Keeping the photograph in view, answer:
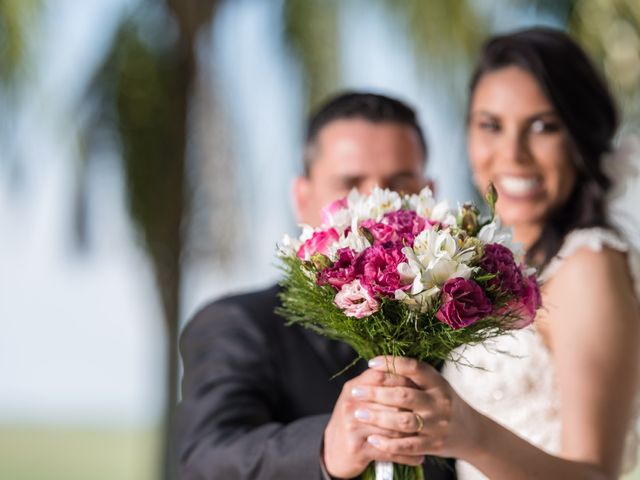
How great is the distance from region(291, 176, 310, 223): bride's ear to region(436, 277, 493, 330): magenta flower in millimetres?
1539

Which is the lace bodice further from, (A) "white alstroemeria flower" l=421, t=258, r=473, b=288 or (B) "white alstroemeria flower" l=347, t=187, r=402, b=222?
(A) "white alstroemeria flower" l=421, t=258, r=473, b=288

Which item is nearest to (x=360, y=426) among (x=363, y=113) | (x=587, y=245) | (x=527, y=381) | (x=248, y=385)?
(x=248, y=385)

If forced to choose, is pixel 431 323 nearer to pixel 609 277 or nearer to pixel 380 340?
pixel 380 340

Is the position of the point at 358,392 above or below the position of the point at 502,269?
below

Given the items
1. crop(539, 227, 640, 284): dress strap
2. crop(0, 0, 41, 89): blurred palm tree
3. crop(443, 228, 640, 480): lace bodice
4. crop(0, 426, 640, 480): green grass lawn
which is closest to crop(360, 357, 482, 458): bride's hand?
crop(443, 228, 640, 480): lace bodice

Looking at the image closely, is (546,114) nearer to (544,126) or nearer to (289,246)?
(544,126)

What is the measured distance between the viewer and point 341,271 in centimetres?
251

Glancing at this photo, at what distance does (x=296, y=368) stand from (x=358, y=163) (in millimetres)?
761

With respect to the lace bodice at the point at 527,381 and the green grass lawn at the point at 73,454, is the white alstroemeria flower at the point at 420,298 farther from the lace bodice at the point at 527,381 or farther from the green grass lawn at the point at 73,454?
the green grass lawn at the point at 73,454

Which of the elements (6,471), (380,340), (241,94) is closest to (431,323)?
(380,340)

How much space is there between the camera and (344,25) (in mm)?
10633

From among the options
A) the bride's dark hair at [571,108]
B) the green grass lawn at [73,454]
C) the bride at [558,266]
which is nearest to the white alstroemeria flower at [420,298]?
the bride at [558,266]

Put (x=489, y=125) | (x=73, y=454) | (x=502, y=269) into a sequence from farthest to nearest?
1. (x=73, y=454)
2. (x=489, y=125)
3. (x=502, y=269)

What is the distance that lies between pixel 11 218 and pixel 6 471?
2215 centimetres
